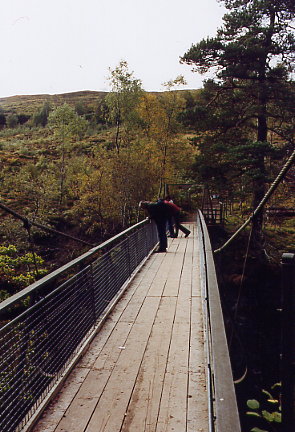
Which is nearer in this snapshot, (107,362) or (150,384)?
(150,384)

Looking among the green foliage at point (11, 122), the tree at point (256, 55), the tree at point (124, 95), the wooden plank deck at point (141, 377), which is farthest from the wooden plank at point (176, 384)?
the green foliage at point (11, 122)

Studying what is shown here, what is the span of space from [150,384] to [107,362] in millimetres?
631

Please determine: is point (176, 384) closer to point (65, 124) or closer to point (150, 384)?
point (150, 384)

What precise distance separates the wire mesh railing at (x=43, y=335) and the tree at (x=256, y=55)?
552 inches

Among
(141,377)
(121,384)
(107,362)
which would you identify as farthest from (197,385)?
(107,362)

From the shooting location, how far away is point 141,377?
349 centimetres

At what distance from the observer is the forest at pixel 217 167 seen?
17.4m

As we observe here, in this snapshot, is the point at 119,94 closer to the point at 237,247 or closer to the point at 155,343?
the point at 237,247

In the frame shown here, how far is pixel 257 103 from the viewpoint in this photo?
728 inches

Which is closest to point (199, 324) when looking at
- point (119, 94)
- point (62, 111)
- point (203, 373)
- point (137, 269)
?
point (203, 373)

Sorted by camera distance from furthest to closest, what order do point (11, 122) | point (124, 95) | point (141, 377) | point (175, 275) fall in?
point (11, 122) < point (124, 95) < point (175, 275) < point (141, 377)

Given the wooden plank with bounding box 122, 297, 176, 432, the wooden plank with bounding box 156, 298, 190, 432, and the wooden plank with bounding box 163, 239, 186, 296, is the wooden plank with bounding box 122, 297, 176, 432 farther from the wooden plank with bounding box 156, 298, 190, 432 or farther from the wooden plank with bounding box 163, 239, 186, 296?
the wooden plank with bounding box 163, 239, 186, 296

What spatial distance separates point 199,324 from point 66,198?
99.4 ft

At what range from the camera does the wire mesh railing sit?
277 cm
